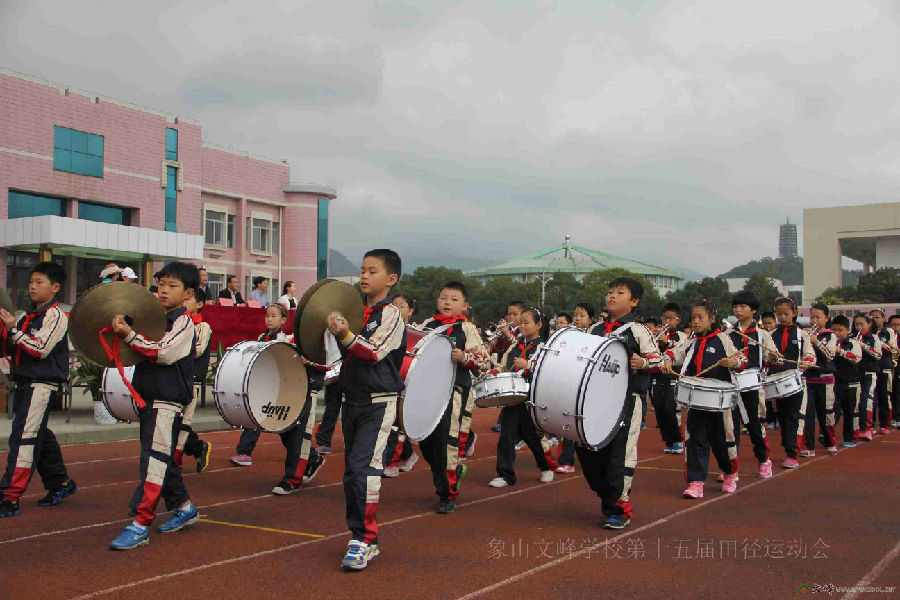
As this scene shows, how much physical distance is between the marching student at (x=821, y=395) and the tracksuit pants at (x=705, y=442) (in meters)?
3.59

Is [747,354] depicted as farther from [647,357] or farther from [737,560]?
[737,560]

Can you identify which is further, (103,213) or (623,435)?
(103,213)

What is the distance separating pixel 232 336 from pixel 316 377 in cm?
879

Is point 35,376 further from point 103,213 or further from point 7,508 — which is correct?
point 103,213

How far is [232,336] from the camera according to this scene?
17344mm

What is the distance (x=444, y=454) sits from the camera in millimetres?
7820

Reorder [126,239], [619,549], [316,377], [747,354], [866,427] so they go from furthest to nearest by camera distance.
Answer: [126,239] < [866,427] < [747,354] < [316,377] < [619,549]

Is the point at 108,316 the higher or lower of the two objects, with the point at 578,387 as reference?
higher

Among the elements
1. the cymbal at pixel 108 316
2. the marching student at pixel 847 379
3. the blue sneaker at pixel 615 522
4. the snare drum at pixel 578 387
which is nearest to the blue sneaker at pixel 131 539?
the cymbal at pixel 108 316

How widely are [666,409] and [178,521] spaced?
8321mm

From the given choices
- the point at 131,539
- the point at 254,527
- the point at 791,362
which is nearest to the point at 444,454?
the point at 254,527

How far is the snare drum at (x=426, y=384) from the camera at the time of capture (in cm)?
701

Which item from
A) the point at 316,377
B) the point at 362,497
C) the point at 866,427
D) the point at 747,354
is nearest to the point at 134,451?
the point at 316,377

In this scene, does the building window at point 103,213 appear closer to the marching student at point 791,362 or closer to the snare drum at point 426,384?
the marching student at point 791,362
